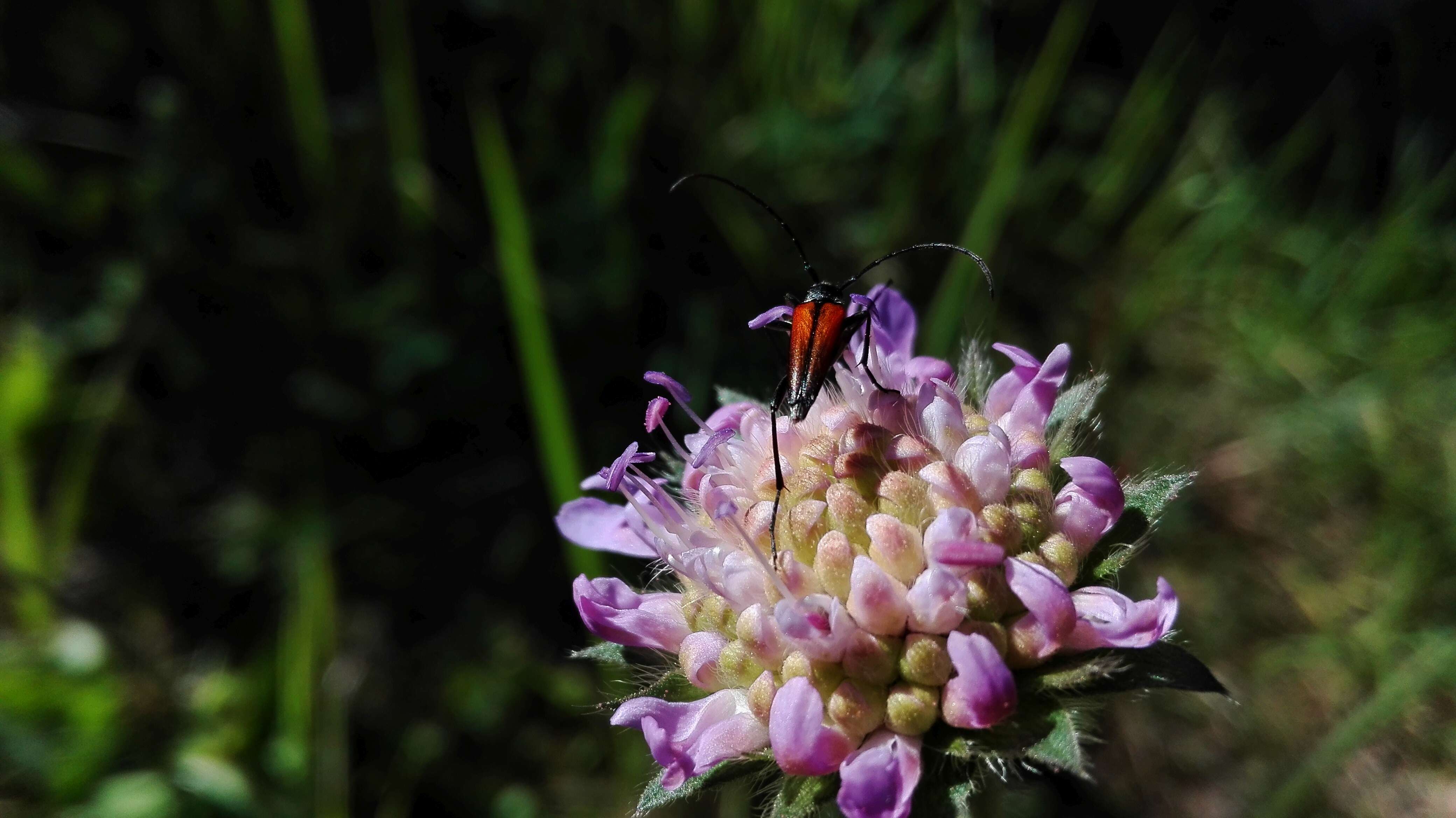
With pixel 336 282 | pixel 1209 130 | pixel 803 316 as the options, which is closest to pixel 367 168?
pixel 336 282

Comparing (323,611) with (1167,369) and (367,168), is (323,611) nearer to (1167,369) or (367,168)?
(367,168)

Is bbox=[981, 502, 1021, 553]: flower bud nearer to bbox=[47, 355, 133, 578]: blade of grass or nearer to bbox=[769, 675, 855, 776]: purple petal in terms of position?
bbox=[769, 675, 855, 776]: purple petal

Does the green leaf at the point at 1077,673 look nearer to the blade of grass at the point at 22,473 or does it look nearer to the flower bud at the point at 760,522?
the flower bud at the point at 760,522

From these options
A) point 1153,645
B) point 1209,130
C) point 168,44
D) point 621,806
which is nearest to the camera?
point 1153,645

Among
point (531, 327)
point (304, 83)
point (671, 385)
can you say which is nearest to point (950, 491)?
point (671, 385)

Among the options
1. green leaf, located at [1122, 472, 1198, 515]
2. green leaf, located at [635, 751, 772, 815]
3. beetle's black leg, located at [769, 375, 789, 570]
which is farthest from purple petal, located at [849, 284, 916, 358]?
green leaf, located at [635, 751, 772, 815]

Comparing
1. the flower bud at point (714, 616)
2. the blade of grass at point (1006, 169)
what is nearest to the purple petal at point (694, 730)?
the flower bud at point (714, 616)

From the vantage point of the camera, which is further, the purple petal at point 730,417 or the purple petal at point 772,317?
the purple petal at point 730,417
